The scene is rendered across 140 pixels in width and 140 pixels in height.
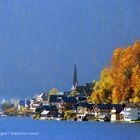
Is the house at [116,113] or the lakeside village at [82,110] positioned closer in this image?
the lakeside village at [82,110]

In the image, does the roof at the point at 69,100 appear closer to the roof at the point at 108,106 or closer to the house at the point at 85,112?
the house at the point at 85,112

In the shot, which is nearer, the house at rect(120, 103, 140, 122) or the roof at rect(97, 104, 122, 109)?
the house at rect(120, 103, 140, 122)

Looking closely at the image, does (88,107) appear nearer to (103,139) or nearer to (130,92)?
(130,92)

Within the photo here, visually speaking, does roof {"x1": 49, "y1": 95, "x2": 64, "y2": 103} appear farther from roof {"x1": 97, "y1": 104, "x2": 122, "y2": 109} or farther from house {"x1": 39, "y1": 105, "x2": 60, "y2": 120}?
roof {"x1": 97, "y1": 104, "x2": 122, "y2": 109}

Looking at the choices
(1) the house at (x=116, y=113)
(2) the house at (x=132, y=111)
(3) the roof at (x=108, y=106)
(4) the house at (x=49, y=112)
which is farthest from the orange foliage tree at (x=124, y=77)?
(4) the house at (x=49, y=112)

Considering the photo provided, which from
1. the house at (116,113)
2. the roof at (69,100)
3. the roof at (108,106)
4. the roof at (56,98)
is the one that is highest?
the roof at (56,98)

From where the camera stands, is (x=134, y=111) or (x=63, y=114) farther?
(x=63, y=114)

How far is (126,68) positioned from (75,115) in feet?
44.4

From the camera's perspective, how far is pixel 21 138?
49.1 m

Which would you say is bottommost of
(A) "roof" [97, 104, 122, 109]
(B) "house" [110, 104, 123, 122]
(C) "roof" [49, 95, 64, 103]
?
(B) "house" [110, 104, 123, 122]

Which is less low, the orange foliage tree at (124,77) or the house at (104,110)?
the orange foliage tree at (124,77)

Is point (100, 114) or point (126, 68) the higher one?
point (126, 68)

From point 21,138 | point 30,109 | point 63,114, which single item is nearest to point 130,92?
point 63,114

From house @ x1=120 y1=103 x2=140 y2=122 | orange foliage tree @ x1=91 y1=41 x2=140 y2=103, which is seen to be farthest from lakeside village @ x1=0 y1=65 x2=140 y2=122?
orange foliage tree @ x1=91 y1=41 x2=140 y2=103
